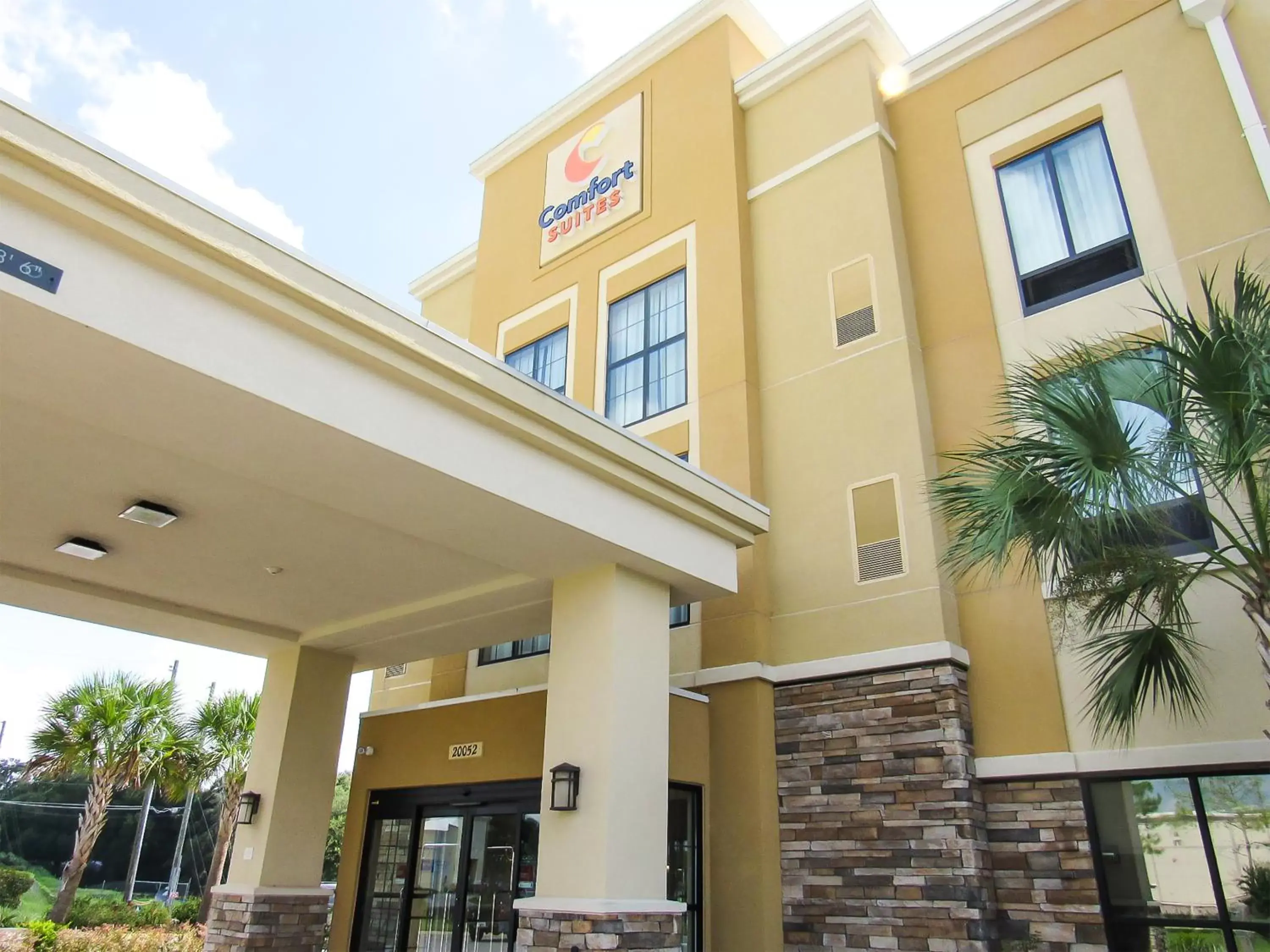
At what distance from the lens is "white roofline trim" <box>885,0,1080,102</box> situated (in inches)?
376

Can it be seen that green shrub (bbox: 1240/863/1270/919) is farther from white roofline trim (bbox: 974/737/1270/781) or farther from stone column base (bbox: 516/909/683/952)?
stone column base (bbox: 516/909/683/952)

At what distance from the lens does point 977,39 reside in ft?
32.5

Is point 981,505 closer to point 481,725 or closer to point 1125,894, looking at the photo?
point 1125,894

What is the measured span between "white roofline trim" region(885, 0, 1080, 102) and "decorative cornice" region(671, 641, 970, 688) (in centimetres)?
Answer: 659

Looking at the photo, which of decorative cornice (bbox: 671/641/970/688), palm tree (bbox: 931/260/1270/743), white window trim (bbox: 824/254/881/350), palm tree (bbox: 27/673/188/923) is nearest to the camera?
palm tree (bbox: 931/260/1270/743)

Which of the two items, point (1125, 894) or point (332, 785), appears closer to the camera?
point (1125, 894)

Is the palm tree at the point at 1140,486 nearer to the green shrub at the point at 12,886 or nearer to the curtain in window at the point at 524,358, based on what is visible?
the curtain in window at the point at 524,358

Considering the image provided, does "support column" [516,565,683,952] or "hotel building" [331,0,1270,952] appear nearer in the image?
"support column" [516,565,683,952]

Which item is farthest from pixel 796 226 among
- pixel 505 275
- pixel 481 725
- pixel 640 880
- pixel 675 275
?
pixel 640 880

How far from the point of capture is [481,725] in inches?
372

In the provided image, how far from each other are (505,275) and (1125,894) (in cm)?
1120

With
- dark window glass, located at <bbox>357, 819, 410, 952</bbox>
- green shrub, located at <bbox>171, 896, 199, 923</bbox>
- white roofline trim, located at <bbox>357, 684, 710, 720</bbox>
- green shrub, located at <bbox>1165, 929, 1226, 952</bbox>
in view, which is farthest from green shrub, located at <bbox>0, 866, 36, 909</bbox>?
green shrub, located at <bbox>1165, 929, 1226, 952</bbox>

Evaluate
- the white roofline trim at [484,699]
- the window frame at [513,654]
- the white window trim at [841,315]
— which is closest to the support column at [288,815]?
the white roofline trim at [484,699]

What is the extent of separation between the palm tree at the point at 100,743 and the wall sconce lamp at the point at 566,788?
36.9ft
